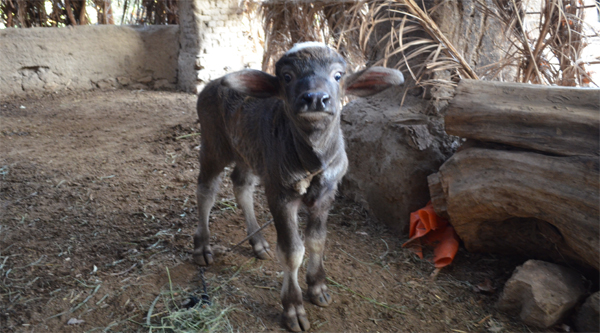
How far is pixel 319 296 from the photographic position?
3.44 metres

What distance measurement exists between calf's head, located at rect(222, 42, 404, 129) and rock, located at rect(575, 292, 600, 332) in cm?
189

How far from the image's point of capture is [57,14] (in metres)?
8.88

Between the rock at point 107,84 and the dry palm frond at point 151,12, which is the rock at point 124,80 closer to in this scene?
the rock at point 107,84

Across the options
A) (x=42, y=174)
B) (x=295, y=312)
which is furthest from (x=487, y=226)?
(x=42, y=174)

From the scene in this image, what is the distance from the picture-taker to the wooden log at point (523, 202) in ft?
9.61

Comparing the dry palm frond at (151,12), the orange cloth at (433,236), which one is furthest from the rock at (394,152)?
the dry palm frond at (151,12)

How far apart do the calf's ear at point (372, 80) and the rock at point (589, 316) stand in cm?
187

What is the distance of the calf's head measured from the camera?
273 centimetres

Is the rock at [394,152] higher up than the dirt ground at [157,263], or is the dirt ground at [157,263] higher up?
the rock at [394,152]

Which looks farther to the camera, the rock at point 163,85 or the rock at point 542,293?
the rock at point 163,85

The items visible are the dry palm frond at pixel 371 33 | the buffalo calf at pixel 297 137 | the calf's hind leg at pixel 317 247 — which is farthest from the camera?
the dry palm frond at pixel 371 33

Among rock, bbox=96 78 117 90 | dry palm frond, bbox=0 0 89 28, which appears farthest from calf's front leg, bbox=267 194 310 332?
dry palm frond, bbox=0 0 89 28

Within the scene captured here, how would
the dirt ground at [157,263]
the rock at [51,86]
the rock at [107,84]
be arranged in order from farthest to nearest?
1. the rock at [107,84]
2. the rock at [51,86]
3. the dirt ground at [157,263]

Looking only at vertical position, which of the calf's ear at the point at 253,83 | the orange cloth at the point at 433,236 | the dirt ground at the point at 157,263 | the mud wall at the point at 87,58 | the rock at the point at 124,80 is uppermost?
the calf's ear at the point at 253,83
